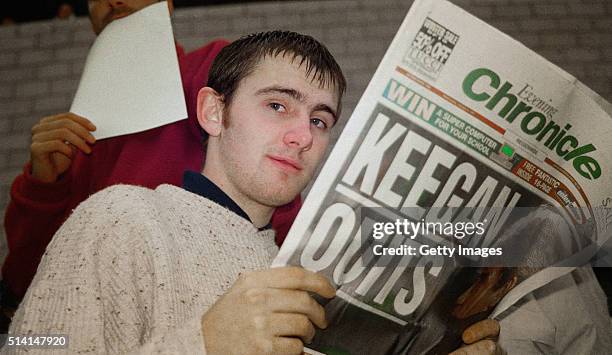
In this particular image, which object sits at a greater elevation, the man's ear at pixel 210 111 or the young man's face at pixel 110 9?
the young man's face at pixel 110 9

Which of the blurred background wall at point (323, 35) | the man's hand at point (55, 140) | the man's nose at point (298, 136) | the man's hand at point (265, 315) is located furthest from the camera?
the blurred background wall at point (323, 35)

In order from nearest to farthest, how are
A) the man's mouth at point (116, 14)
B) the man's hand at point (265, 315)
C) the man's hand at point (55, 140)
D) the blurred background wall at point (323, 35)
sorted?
the man's hand at point (265, 315) < the man's hand at point (55, 140) < the man's mouth at point (116, 14) < the blurred background wall at point (323, 35)

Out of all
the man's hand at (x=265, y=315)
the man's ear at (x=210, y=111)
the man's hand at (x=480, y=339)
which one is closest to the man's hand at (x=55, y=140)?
the man's ear at (x=210, y=111)

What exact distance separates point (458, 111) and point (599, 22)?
0.62 m

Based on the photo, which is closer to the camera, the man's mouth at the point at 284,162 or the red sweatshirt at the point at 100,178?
the man's mouth at the point at 284,162

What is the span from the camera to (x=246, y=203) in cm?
65

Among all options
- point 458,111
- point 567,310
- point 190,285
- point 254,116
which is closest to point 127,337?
point 190,285

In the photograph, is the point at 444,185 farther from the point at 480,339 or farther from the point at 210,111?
the point at 210,111

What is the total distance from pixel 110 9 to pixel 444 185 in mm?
604

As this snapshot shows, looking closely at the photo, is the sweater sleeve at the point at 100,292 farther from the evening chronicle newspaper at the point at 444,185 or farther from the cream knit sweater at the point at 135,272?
the evening chronicle newspaper at the point at 444,185

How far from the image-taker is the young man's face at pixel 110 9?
2.66ft

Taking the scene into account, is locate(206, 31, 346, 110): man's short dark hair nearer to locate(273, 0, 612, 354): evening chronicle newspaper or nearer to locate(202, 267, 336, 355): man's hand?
locate(273, 0, 612, 354): evening chronicle newspaper

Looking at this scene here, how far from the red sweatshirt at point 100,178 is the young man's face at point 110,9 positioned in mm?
108

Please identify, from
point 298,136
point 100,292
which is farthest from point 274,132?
point 100,292
